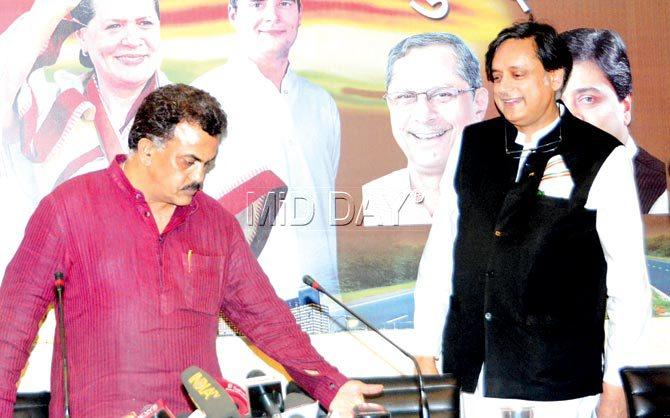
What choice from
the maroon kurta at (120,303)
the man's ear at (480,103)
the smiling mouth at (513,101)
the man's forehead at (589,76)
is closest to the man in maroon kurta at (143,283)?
the maroon kurta at (120,303)

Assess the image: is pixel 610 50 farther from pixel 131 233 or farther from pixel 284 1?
pixel 131 233

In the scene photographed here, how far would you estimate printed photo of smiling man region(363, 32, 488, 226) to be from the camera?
3.66 m

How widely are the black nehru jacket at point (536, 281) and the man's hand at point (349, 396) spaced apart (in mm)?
813

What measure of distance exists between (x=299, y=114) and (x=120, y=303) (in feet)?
4.79

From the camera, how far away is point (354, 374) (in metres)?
3.62

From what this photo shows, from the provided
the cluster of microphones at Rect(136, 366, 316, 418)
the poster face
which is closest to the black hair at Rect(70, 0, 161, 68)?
the poster face

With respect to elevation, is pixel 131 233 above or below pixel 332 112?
below

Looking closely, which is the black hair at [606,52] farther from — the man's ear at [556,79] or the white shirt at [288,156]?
the white shirt at [288,156]

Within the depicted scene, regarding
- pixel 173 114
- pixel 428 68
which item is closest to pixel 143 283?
pixel 173 114

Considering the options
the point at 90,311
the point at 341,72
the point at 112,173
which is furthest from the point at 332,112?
the point at 90,311

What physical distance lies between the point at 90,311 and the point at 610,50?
2.55 m

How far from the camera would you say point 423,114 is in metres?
3.70

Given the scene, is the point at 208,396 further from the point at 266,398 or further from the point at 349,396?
the point at 349,396

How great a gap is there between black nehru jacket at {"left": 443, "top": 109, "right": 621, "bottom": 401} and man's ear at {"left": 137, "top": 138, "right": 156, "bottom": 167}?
1.19 metres
